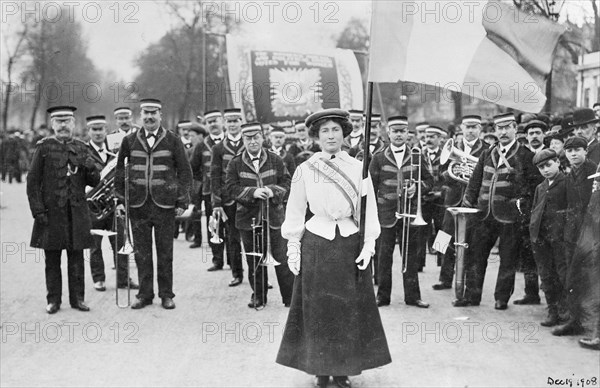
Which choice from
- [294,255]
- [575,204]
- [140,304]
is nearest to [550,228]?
[575,204]

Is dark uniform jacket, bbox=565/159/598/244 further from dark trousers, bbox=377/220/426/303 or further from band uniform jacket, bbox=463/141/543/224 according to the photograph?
dark trousers, bbox=377/220/426/303

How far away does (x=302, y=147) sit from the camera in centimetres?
1383

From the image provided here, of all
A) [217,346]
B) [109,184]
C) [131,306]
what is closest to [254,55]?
[109,184]

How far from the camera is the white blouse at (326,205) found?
5.47 metres

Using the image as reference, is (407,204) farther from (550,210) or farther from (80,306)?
(80,306)

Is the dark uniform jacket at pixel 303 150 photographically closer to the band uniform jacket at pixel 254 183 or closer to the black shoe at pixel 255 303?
the band uniform jacket at pixel 254 183

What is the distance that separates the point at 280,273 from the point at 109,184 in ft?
8.09

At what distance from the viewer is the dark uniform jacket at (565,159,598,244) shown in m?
7.04

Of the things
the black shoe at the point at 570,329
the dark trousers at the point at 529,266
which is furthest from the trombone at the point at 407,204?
the black shoe at the point at 570,329

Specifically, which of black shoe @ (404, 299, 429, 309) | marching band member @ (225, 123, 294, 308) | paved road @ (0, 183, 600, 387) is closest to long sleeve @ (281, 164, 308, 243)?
paved road @ (0, 183, 600, 387)

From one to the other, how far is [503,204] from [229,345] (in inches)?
141

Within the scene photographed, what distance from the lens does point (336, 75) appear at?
21.5 meters

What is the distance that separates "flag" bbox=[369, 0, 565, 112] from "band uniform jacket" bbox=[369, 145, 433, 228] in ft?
8.03

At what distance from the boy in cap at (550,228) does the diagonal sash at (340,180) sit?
277 centimetres
